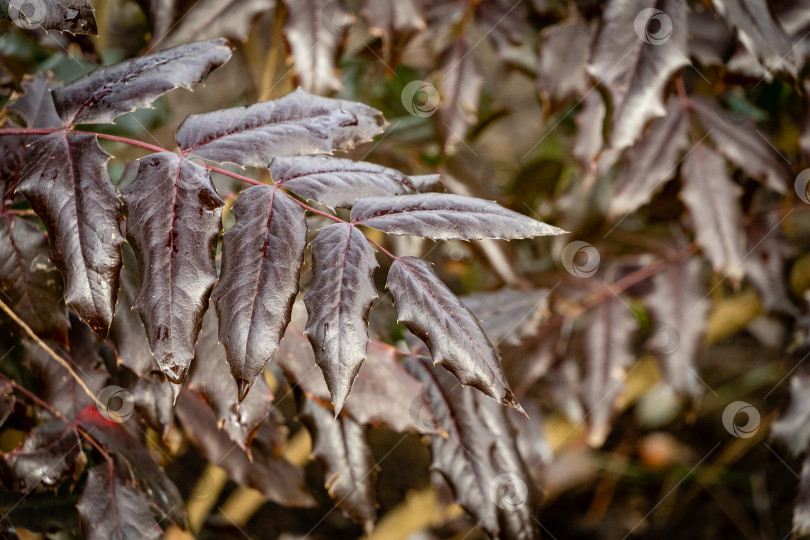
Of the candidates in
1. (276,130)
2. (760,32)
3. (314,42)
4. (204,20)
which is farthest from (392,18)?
(760,32)

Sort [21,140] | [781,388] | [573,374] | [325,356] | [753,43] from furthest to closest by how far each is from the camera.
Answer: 1. [781,388]
2. [573,374]
3. [753,43]
4. [21,140]
5. [325,356]

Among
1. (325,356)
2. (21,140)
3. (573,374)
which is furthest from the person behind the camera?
(573,374)

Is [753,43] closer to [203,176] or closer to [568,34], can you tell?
[568,34]

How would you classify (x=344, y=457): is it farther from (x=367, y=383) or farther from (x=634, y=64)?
(x=634, y=64)

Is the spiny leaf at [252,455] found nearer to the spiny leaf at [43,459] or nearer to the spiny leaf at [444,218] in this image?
the spiny leaf at [43,459]

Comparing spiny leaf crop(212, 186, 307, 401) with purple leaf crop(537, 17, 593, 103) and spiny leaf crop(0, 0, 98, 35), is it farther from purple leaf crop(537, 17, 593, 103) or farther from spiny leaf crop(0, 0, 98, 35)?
purple leaf crop(537, 17, 593, 103)

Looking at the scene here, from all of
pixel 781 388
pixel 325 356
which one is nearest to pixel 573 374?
pixel 325 356
